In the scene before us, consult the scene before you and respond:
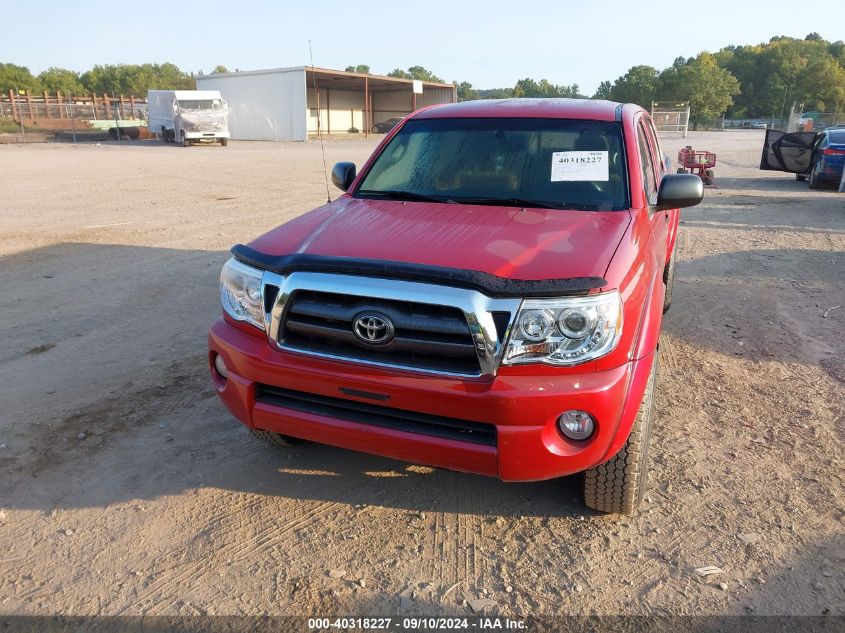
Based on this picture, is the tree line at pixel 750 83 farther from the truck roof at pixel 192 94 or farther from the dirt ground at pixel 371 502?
the dirt ground at pixel 371 502

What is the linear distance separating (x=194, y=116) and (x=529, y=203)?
1277 inches

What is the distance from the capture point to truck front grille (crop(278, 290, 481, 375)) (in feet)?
8.00

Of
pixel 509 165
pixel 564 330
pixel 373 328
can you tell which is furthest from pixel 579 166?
pixel 373 328

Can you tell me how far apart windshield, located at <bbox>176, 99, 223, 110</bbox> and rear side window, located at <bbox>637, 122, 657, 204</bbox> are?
3226cm

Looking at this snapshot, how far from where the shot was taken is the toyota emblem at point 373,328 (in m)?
2.49

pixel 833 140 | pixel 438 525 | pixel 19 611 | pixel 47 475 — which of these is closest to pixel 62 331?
pixel 47 475

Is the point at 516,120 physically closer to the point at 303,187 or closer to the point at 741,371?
the point at 741,371

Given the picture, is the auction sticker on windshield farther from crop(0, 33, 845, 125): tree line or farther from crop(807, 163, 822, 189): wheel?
crop(0, 33, 845, 125): tree line

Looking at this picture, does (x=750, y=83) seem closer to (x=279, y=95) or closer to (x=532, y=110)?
(x=279, y=95)

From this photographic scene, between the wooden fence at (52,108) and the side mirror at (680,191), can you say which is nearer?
the side mirror at (680,191)

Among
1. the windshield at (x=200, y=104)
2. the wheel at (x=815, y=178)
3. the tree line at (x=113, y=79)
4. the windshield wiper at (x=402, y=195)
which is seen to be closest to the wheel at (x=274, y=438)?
the windshield wiper at (x=402, y=195)

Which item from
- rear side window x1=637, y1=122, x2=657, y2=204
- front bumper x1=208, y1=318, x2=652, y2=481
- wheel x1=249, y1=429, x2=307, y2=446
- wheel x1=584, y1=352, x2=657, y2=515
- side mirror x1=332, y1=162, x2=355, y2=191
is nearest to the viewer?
front bumper x1=208, y1=318, x2=652, y2=481

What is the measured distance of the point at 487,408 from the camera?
7.80ft

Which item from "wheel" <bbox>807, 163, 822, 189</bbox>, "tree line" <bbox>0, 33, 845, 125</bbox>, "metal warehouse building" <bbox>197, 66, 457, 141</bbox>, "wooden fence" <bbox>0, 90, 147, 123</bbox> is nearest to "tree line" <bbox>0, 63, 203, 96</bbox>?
"tree line" <bbox>0, 33, 845, 125</bbox>
